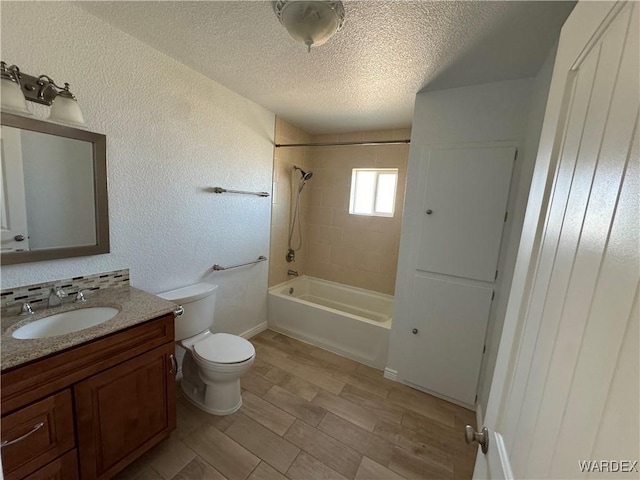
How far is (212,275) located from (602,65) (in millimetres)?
2439

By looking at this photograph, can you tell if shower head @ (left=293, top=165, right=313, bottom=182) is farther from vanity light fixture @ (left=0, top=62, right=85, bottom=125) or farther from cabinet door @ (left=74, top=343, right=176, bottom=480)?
cabinet door @ (left=74, top=343, right=176, bottom=480)

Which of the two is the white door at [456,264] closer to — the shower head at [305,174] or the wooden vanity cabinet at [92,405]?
the shower head at [305,174]

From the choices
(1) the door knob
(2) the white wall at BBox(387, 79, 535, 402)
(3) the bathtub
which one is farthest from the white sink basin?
(2) the white wall at BBox(387, 79, 535, 402)

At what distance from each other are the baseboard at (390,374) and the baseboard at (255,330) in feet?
4.62

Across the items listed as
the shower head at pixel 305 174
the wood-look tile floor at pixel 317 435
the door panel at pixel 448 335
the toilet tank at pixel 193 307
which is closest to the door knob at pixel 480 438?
the wood-look tile floor at pixel 317 435

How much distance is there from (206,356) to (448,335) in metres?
1.76

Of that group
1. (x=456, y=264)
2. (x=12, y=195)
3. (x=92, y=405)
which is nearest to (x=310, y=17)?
(x=12, y=195)

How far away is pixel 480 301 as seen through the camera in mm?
1894

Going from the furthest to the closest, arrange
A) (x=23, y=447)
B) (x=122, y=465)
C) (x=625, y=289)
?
(x=122, y=465), (x=23, y=447), (x=625, y=289)

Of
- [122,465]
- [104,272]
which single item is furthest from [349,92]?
[122,465]

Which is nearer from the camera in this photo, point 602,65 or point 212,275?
point 602,65

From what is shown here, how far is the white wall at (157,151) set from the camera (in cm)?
131

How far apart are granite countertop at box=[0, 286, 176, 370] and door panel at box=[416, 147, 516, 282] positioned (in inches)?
71.8

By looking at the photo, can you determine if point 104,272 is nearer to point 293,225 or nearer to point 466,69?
point 293,225
